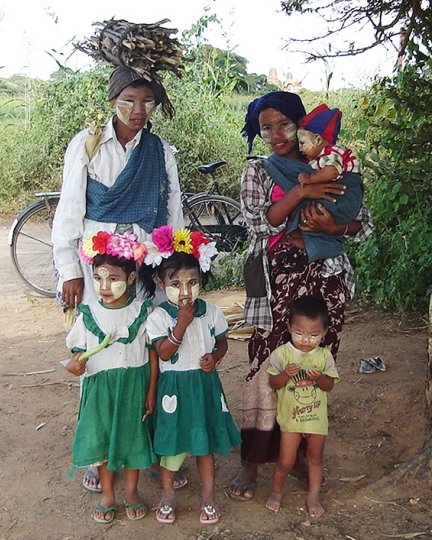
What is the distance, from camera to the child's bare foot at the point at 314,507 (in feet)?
9.53

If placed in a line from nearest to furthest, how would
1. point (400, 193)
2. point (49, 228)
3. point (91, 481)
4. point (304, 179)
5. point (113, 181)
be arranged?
point (304, 179) < point (113, 181) < point (91, 481) < point (400, 193) < point (49, 228)

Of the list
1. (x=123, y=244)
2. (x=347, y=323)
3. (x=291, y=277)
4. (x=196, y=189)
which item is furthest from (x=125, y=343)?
(x=196, y=189)

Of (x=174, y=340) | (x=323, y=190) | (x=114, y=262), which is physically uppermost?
(x=323, y=190)

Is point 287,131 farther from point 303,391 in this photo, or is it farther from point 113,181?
point 303,391

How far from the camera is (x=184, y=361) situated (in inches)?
110

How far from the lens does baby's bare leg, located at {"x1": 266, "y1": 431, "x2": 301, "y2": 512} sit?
9.59ft

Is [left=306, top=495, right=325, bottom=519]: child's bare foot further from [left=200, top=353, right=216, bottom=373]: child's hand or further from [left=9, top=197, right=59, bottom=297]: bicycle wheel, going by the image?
[left=9, top=197, right=59, bottom=297]: bicycle wheel

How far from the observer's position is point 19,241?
701cm

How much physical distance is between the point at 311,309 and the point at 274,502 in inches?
34.5

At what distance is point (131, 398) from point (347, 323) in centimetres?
304

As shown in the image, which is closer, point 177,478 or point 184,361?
point 184,361

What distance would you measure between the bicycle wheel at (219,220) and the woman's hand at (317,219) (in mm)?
4290

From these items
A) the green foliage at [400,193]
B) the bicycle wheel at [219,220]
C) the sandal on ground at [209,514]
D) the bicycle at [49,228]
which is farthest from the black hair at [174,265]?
the bicycle wheel at [219,220]

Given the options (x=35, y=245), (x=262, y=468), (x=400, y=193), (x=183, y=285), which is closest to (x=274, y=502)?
(x=262, y=468)
